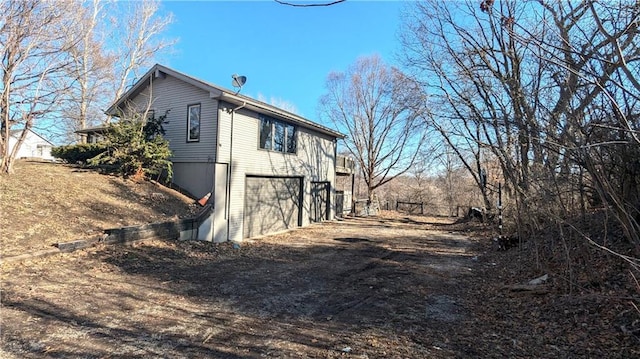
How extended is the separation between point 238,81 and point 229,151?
8.67 feet

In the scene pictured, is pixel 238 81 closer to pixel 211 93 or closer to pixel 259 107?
pixel 259 107

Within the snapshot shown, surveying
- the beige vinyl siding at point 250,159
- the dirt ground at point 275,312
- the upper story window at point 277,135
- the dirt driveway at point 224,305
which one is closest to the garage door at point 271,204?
the beige vinyl siding at point 250,159

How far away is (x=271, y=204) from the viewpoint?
1355 centimetres

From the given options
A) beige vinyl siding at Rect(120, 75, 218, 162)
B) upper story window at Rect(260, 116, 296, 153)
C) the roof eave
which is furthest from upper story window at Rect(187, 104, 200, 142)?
upper story window at Rect(260, 116, 296, 153)

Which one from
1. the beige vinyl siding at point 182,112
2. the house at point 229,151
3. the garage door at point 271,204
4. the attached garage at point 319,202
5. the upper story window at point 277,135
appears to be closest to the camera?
the house at point 229,151

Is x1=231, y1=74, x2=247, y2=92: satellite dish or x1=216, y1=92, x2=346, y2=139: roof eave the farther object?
x1=231, y1=74, x2=247, y2=92: satellite dish

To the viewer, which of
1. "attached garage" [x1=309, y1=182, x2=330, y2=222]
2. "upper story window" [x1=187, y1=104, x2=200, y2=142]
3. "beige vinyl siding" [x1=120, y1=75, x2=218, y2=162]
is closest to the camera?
"beige vinyl siding" [x1=120, y1=75, x2=218, y2=162]

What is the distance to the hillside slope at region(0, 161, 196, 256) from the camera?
643cm

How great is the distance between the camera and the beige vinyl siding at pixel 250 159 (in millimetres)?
11203

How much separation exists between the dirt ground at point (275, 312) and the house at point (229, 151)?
11.3 ft

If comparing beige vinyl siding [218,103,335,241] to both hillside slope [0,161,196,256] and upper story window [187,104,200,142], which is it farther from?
hillside slope [0,161,196,256]

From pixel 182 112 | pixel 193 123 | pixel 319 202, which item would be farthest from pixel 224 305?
pixel 319 202

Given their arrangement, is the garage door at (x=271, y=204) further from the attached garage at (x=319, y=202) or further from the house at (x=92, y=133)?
the house at (x=92, y=133)

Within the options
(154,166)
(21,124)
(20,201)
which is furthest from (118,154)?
(20,201)
